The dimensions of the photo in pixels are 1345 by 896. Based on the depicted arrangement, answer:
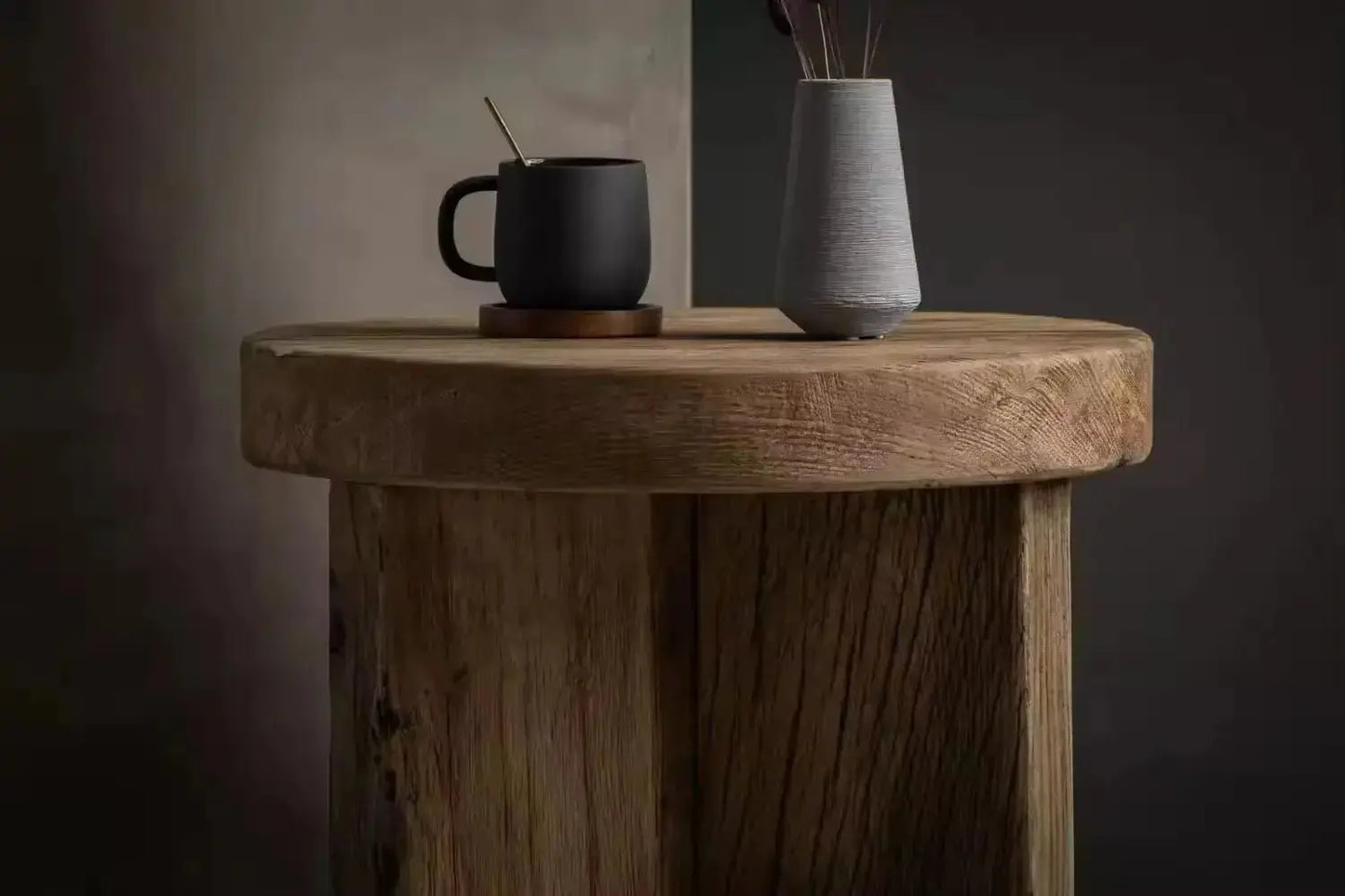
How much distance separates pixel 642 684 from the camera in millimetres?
1156

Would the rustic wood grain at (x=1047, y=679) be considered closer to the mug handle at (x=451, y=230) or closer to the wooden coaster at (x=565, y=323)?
the wooden coaster at (x=565, y=323)

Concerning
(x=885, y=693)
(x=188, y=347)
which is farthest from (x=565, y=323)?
(x=188, y=347)

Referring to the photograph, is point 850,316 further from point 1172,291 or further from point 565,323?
point 1172,291

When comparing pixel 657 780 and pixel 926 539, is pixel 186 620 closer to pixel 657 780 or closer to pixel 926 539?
pixel 657 780

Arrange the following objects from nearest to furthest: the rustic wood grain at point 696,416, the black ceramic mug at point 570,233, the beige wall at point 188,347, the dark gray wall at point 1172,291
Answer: the rustic wood grain at point 696,416, the black ceramic mug at point 570,233, the beige wall at point 188,347, the dark gray wall at point 1172,291

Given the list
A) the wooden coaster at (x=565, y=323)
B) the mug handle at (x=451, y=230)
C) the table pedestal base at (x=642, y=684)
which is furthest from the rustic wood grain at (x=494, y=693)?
the mug handle at (x=451, y=230)

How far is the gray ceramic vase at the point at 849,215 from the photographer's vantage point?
3.67 feet

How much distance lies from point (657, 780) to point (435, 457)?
32cm

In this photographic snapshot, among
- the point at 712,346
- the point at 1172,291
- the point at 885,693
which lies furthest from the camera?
the point at 1172,291

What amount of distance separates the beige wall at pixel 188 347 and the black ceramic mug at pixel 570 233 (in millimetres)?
373

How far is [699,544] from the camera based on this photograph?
1.31 metres

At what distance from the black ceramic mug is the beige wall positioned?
373 millimetres

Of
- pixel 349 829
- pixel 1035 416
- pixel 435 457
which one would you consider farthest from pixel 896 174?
pixel 349 829

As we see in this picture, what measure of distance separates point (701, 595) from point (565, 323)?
9.6 inches
